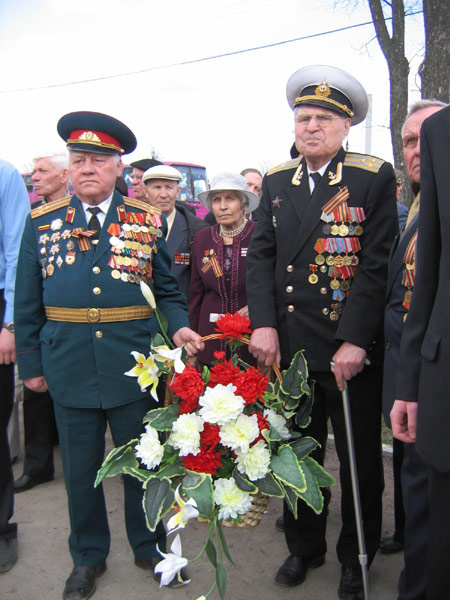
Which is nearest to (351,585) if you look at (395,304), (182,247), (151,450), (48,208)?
(151,450)

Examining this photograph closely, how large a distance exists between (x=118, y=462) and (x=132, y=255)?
0.94m

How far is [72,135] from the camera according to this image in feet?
8.51

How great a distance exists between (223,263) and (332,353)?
4.30ft

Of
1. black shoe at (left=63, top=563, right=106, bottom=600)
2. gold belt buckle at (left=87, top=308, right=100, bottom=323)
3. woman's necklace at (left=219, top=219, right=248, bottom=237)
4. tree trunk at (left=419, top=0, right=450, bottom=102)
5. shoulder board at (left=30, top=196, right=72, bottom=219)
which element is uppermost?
tree trunk at (left=419, top=0, right=450, bottom=102)

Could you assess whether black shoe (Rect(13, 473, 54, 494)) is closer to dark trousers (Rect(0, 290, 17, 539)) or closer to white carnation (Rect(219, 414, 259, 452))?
dark trousers (Rect(0, 290, 17, 539))

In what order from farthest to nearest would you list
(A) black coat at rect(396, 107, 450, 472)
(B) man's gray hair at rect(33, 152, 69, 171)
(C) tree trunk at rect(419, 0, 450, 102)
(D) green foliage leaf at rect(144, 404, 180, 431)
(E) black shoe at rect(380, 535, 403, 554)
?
(C) tree trunk at rect(419, 0, 450, 102) → (B) man's gray hair at rect(33, 152, 69, 171) → (E) black shoe at rect(380, 535, 403, 554) → (D) green foliage leaf at rect(144, 404, 180, 431) → (A) black coat at rect(396, 107, 450, 472)

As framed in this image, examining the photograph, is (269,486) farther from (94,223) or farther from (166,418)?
(94,223)

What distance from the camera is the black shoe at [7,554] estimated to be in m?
2.86

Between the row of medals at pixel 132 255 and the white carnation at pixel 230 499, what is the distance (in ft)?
3.44

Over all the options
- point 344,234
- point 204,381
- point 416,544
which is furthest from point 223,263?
point 416,544

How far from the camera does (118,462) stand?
7.39ft

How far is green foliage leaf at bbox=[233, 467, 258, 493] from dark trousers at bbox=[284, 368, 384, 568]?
69 cm

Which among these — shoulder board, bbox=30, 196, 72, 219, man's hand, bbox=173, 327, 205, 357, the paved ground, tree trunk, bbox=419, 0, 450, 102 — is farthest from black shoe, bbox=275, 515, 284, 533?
tree trunk, bbox=419, 0, 450, 102

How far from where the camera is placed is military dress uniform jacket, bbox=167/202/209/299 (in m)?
4.21
